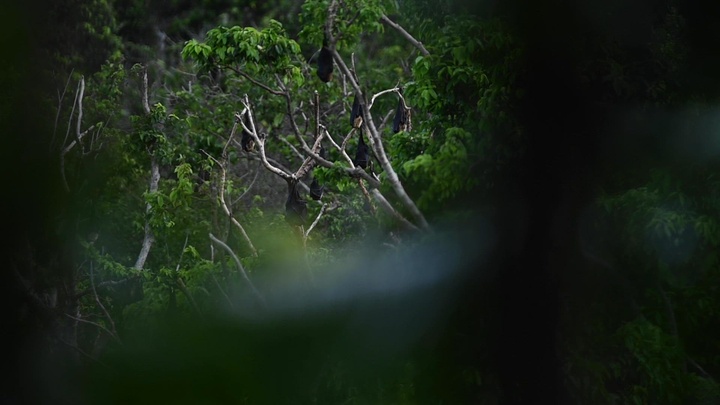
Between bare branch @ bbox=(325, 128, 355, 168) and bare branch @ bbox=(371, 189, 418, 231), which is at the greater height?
bare branch @ bbox=(325, 128, 355, 168)

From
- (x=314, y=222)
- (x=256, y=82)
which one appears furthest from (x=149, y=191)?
(x=256, y=82)

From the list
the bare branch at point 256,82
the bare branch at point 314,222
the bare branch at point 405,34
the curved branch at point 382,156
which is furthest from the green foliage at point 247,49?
the bare branch at point 314,222

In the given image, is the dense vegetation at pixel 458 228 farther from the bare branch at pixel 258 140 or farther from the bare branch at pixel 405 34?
the bare branch at pixel 258 140

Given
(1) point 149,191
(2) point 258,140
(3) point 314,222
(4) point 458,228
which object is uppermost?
(2) point 258,140

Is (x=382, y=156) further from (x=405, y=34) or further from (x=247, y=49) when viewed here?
(x=247, y=49)

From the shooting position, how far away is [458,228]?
4.67 ft

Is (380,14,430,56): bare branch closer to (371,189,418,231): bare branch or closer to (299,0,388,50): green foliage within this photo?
Result: (299,0,388,50): green foliage

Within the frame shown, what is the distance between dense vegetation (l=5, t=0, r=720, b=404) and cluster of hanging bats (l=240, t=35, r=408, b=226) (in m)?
0.01

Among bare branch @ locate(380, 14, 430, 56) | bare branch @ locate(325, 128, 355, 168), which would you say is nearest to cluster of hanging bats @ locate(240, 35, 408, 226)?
bare branch @ locate(325, 128, 355, 168)

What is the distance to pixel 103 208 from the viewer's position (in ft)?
4.17

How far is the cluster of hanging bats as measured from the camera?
1564 millimetres

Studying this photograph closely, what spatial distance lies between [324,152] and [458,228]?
0.47 metres

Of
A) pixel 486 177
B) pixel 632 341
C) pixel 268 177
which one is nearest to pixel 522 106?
pixel 486 177

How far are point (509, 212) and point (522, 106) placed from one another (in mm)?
181
